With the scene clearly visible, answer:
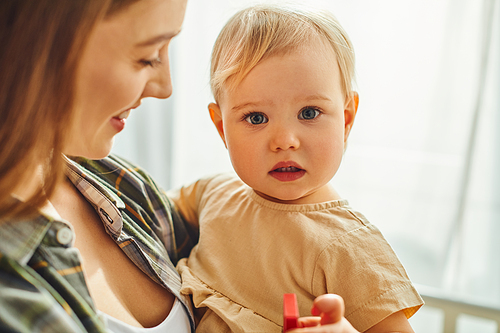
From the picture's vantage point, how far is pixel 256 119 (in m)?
0.82

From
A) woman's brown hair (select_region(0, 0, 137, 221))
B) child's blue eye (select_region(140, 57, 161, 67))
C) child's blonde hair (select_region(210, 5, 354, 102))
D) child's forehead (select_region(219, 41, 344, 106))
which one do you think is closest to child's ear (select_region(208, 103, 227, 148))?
child's blonde hair (select_region(210, 5, 354, 102))

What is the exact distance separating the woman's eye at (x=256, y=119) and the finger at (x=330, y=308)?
38cm

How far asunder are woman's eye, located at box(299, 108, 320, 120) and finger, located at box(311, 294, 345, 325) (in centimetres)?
36

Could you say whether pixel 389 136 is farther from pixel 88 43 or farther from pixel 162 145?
pixel 88 43

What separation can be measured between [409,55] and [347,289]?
3.92 feet

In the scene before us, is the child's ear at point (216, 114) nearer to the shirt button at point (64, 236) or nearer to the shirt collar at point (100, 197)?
the shirt collar at point (100, 197)

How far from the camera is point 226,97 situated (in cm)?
86

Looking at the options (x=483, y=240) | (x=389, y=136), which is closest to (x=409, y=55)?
(x=389, y=136)

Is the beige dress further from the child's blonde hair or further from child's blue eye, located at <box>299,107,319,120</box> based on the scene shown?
the child's blonde hair

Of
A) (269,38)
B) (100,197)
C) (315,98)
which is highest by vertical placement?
(269,38)

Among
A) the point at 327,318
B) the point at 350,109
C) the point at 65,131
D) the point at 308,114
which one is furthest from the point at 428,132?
the point at 65,131

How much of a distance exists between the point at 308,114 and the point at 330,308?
38 cm

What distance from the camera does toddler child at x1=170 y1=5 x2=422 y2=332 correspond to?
0.74 meters

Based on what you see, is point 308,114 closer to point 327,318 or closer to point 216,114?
point 216,114
